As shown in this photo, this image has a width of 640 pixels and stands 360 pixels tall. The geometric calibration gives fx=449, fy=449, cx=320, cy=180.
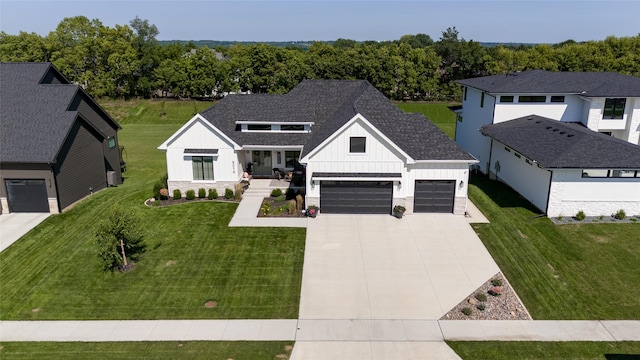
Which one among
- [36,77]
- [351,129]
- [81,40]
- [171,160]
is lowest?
[171,160]

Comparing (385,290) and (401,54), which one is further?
(401,54)

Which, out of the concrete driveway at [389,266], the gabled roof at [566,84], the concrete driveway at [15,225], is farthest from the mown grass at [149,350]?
the gabled roof at [566,84]

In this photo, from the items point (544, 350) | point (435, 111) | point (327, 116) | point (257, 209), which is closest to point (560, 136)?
point (327, 116)

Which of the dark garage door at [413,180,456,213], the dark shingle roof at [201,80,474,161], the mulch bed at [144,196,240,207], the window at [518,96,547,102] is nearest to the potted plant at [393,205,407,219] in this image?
the dark garage door at [413,180,456,213]

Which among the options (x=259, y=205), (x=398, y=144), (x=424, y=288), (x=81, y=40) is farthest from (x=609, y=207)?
(x=81, y=40)

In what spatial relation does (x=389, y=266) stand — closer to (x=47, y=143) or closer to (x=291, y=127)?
(x=291, y=127)

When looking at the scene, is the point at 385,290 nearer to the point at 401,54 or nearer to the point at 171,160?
the point at 171,160

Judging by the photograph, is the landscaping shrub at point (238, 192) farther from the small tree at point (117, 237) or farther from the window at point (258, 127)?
the small tree at point (117, 237)
